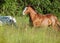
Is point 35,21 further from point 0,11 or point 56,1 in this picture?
point 56,1

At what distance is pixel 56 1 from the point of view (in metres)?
25.6

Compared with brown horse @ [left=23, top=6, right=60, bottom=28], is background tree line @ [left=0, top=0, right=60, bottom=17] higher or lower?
lower

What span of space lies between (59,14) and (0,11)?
5420 mm

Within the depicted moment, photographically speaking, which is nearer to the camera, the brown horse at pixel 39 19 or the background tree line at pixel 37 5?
the brown horse at pixel 39 19

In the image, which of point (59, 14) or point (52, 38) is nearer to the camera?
point (52, 38)

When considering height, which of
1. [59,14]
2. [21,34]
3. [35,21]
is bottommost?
[59,14]

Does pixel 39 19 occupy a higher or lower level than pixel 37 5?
higher

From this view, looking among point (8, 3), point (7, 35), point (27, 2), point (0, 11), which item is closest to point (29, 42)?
point (7, 35)

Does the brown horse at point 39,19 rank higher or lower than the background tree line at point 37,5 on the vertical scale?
higher

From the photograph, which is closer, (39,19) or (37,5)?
(39,19)

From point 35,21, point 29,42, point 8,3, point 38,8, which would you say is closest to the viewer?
point 29,42

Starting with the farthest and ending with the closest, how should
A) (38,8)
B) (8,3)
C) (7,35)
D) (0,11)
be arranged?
1. (38,8)
2. (8,3)
3. (0,11)
4. (7,35)

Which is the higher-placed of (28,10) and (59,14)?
(28,10)

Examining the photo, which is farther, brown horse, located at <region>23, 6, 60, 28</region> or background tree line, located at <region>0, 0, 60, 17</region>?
background tree line, located at <region>0, 0, 60, 17</region>
